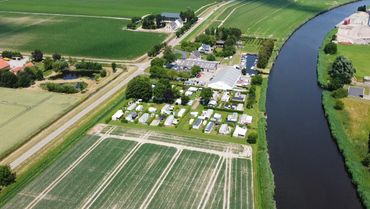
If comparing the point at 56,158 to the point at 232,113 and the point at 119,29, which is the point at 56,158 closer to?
the point at 232,113

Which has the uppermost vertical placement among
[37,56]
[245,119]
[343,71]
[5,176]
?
[343,71]

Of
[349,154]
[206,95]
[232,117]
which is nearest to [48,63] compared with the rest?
[206,95]

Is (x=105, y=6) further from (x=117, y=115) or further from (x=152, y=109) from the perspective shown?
(x=117, y=115)

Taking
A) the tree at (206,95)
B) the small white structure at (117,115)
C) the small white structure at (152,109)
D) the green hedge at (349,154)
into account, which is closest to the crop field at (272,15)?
the green hedge at (349,154)

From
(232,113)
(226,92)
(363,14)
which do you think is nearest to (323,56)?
(226,92)

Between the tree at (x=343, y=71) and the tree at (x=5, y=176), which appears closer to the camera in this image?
the tree at (x=5, y=176)

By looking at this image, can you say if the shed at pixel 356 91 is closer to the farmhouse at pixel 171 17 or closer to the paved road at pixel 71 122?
the paved road at pixel 71 122

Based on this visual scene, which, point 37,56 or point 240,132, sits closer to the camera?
point 240,132
